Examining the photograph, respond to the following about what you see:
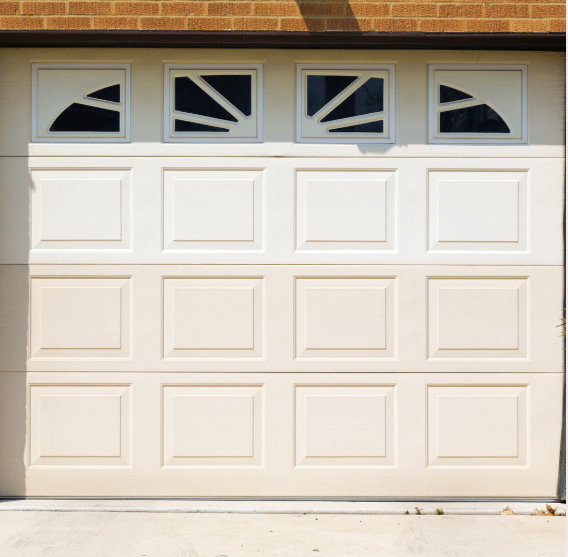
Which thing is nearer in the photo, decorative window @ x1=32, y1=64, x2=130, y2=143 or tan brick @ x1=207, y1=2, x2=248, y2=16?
tan brick @ x1=207, y1=2, x2=248, y2=16

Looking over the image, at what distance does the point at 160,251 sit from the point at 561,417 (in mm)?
2796

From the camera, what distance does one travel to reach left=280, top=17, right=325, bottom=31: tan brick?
3.84 meters

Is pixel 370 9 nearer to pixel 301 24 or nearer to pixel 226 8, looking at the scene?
pixel 301 24

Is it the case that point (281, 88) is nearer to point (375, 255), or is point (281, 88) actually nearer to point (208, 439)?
point (375, 255)

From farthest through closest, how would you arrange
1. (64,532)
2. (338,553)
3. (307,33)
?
(307,33) < (64,532) < (338,553)

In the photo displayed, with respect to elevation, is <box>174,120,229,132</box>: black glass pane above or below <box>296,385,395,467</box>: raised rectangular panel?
above

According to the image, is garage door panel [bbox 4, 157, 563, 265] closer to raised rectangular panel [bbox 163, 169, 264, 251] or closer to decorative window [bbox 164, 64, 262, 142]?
raised rectangular panel [bbox 163, 169, 264, 251]

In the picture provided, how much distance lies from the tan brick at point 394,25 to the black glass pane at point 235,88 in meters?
0.87

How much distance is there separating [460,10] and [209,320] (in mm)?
2506

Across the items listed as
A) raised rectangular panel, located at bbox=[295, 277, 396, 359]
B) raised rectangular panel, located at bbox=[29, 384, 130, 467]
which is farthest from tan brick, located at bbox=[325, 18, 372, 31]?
raised rectangular panel, located at bbox=[29, 384, 130, 467]

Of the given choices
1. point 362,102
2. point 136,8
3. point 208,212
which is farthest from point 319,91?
point 136,8

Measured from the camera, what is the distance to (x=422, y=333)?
3.99 m

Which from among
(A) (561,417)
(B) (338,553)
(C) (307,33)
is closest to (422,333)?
(A) (561,417)

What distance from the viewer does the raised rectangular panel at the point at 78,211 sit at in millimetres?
3973
